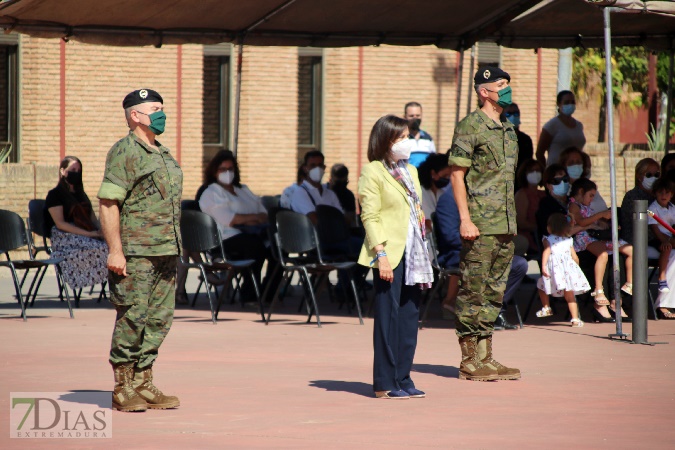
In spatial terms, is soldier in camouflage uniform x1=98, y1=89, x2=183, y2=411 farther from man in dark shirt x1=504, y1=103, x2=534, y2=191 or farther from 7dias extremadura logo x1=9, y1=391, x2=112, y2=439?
man in dark shirt x1=504, y1=103, x2=534, y2=191

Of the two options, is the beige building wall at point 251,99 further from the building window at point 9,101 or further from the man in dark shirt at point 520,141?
the man in dark shirt at point 520,141

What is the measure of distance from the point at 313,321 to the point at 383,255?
4954 millimetres

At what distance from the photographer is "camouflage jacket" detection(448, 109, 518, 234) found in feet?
30.0

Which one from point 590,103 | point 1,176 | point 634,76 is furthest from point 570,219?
point 590,103

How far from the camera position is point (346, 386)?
889 centimetres

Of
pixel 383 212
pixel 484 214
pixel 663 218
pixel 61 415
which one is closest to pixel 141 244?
pixel 61 415

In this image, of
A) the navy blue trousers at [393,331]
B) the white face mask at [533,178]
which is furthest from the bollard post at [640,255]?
the navy blue trousers at [393,331]

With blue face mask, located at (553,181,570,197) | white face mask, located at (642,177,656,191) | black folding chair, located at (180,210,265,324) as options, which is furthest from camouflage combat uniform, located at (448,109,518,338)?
white face mask, located at (642,177,656,191)

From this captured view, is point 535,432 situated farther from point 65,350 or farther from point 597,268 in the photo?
point 597,268

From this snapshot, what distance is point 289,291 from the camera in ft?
51.9

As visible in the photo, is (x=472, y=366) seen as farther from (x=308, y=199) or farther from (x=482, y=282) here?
(x=308, y=199)

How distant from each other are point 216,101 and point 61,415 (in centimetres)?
1741

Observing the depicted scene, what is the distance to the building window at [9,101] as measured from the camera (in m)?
22.0

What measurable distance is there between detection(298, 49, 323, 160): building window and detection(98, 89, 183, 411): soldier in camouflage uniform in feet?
57.3
